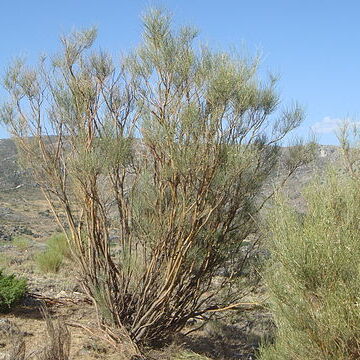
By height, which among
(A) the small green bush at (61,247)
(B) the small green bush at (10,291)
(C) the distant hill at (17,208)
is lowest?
(B) the small green bush at (10,291)

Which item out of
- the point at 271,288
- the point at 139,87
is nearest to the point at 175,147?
the point at 139,87

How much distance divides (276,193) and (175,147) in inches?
85.6

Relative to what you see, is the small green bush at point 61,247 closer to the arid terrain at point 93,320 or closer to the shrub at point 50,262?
the shrub at point 50,262

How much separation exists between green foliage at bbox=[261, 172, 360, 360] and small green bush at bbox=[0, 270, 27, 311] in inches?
228

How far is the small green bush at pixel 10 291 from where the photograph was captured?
9984mm

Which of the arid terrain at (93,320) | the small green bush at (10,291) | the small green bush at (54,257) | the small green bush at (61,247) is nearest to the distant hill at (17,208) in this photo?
the small green bush at (61,247)

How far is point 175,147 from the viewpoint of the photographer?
7.69 metres

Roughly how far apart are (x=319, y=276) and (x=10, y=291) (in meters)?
6.68

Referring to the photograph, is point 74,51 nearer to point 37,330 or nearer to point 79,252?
point 79,252

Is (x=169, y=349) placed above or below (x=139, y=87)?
below

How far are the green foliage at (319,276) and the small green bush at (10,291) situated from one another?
19.0 feet

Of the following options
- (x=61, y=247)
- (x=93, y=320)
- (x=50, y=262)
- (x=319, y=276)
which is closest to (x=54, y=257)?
(x=50, y=262)

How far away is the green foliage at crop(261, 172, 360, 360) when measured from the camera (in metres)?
5.14

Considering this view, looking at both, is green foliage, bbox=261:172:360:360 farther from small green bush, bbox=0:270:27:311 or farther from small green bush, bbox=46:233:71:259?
small green bush, bbox=46:233:71:259
